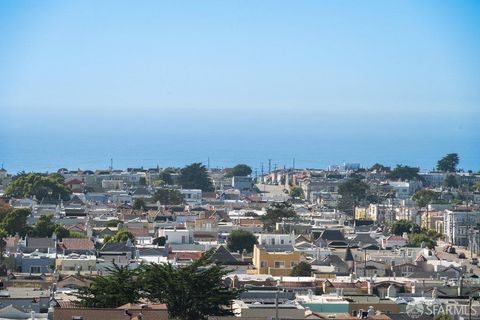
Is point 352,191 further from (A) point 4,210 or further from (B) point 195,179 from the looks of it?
(A) point 4,210

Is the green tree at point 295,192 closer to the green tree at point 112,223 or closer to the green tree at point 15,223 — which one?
the green tree at point 112,223

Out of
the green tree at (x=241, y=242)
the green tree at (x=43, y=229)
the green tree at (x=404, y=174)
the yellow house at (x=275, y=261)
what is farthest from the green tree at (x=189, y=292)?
the green tree at (x=404, y=174)

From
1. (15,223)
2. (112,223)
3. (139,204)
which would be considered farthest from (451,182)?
(15,223)

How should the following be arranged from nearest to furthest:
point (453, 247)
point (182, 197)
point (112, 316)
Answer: point (112, 316), point (453, 247), point (182, 197)

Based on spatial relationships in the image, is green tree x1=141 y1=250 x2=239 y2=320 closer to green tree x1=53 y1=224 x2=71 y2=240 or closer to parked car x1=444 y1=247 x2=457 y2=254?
green tree x1=53 y1=224 x2=71 y2=240

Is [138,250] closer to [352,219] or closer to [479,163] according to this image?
[352,219]

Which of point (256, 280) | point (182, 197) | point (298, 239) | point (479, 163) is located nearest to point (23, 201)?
point (182, 197)

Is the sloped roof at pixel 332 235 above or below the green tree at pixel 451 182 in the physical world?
below
